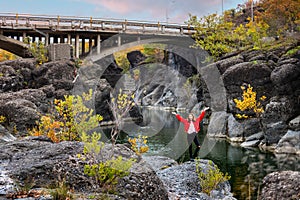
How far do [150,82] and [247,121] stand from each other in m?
50.1

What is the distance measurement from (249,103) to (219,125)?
4281 millimetres

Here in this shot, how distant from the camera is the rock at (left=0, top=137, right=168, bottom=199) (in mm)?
6742

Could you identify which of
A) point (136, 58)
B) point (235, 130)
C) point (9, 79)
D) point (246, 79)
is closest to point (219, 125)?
point (235, 130)

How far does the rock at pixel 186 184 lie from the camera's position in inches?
363

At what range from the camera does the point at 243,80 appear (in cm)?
2402

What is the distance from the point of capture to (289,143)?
1877 centimetres

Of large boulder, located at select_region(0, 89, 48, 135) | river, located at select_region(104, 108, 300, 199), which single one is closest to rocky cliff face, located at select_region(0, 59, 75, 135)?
large boulder, located at select_region(0, 89, 48, 135)

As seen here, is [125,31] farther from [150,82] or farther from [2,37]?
[150,82]

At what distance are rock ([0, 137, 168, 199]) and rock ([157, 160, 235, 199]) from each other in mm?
1901

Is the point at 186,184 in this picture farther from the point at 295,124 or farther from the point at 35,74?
the point at 35,74

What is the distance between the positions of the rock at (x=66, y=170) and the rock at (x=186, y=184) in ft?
6.24

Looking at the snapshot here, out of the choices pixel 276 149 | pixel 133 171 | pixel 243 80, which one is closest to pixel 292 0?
pixel 243 80

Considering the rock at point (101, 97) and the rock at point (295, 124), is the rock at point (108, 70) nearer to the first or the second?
the rock at point (101, 97)

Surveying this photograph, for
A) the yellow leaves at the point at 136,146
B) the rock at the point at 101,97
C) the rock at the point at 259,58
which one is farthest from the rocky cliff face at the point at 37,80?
the rock at the point at 259,58
